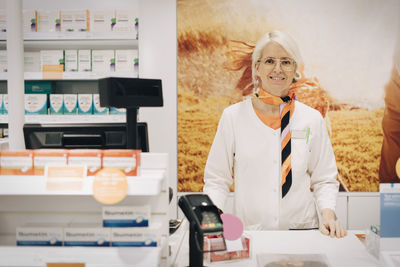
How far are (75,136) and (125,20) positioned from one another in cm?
195

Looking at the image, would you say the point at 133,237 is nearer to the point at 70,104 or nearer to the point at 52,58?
the point at 70,104

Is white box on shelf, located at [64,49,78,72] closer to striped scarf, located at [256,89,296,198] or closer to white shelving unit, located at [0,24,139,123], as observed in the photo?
white shelving unit, located at [0,24,139,123]

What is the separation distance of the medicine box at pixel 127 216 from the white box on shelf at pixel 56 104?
2403 mm

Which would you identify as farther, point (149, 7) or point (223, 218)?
point (149, 7)

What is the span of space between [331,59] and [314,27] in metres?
0.35

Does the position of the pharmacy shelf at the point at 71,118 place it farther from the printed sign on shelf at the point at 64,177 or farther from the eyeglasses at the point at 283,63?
the printed sign on shelf at the point at 64,177

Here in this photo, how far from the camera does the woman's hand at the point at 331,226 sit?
5.01 feet

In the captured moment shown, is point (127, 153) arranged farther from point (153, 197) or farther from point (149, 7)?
point (149, 7)

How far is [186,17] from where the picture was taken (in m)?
3.28

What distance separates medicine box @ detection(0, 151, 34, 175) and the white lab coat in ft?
3.24

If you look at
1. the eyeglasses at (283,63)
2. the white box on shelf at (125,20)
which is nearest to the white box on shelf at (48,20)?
the white box on shelf at (125,20)

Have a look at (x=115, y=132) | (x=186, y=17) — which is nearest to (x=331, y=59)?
(x=186, y=17)

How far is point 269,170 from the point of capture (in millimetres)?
1844

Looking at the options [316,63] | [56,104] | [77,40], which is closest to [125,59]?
[77,40]
